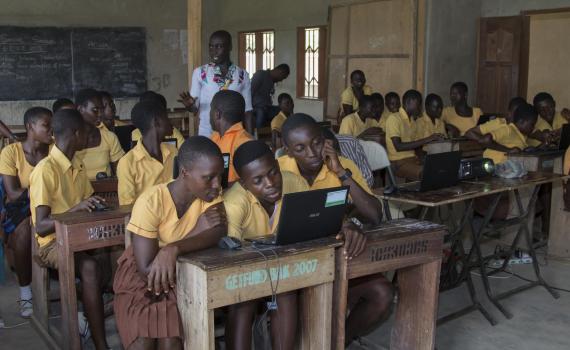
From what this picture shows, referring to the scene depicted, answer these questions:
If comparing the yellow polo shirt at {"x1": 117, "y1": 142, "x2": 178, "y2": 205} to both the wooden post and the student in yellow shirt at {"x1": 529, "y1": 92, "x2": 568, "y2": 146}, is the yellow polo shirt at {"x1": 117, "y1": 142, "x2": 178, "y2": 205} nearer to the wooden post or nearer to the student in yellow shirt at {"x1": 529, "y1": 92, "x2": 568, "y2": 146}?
the wooden post

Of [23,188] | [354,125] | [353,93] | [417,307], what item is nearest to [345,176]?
[417,307]

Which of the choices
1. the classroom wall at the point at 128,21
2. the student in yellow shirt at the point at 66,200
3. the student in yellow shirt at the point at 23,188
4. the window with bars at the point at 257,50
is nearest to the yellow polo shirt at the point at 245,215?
the student in yellow shirt at the point at 66,200

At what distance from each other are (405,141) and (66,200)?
387 cm

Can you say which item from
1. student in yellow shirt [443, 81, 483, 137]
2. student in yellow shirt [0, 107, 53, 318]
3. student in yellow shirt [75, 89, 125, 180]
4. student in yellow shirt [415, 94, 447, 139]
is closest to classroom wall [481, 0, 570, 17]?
student in yellow shirt [443, 81, 483, 137]

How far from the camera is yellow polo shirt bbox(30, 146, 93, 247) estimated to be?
332 cm

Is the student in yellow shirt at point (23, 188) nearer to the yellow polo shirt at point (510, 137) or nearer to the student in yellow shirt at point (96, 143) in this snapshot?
the student in yellow shirt at point (96, 143)

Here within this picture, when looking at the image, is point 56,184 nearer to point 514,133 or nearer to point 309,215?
point 309,215

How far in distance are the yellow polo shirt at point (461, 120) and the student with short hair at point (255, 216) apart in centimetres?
505

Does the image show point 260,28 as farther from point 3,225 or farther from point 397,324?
point 397,324

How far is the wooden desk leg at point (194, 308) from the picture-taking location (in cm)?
220

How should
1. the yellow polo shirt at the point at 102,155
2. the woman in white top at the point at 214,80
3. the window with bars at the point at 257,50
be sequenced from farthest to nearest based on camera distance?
the window with bars at the point at 257,50
the woman in white top at the point at 214,80
the yellow polo shirt at the point at 102,155

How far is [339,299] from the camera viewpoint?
8.60ft

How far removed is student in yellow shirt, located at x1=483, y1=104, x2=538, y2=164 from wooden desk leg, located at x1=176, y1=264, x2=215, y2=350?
12.8ft

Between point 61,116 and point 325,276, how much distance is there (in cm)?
175
